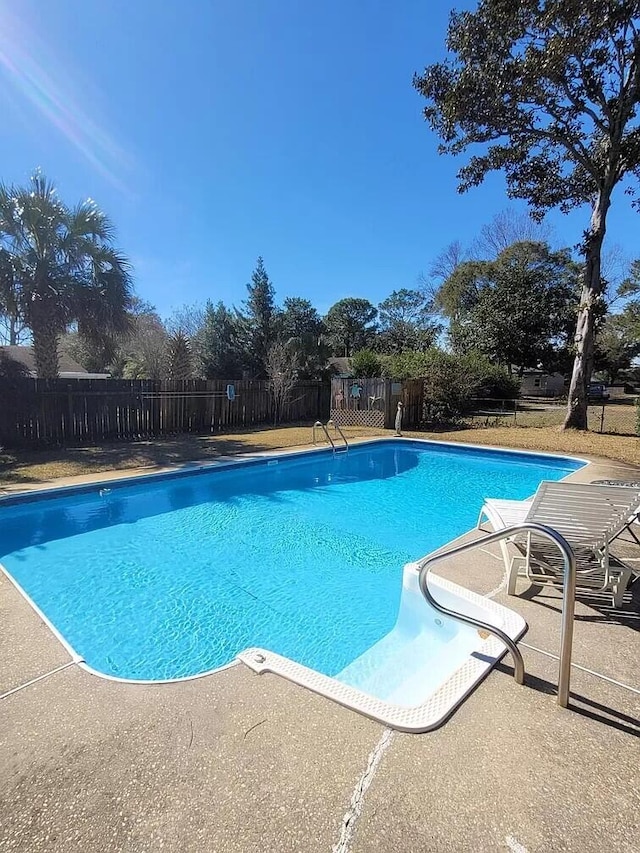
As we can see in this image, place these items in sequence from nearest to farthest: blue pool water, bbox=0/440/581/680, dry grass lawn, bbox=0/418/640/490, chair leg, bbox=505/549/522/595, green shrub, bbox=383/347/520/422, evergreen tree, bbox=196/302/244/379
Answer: chair leg, bbox=505/549/522/595
blue pool water, bbox=0/440/581/680
dry grass lawn, bbox=0/418/640/490
green shrub, bbox=383/347/520/422
evergreen tree, bbox=196/302/244/379

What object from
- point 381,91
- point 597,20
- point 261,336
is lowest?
point 261,336

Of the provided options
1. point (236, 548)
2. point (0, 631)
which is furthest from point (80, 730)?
point (236, 548)

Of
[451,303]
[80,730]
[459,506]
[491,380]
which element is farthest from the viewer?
[451,303]

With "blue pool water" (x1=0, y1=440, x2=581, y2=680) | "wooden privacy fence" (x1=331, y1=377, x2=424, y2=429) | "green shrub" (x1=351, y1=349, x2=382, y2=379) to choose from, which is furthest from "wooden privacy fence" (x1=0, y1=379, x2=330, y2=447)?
"green shrub" (x1=351, y1=349, x2=382, y2=379)

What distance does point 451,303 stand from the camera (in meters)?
31.7

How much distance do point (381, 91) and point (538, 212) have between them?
725 cm

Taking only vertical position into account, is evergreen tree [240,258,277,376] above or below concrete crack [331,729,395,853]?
above

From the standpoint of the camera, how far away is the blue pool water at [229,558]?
3.57m

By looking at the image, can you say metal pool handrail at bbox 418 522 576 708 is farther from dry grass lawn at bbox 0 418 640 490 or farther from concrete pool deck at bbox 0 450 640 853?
dry grass lawn at bbox 0 418 640 490

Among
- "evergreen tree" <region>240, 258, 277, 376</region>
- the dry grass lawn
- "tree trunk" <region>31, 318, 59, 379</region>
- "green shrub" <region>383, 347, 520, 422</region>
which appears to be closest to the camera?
the dry grass lawn

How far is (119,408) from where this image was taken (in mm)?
11750

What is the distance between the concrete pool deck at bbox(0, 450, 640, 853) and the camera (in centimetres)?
141

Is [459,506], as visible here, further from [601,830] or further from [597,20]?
[597,20]

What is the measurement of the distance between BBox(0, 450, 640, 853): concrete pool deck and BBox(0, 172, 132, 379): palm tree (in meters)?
10.5
